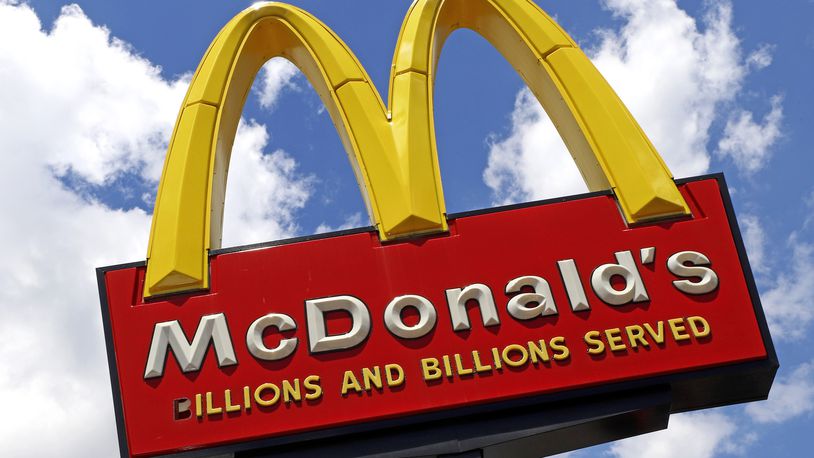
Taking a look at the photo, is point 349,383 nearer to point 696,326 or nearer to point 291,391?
point 291,391

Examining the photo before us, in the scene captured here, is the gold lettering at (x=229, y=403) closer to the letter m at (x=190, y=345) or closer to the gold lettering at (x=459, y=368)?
the letter m at (x=190, y=345)

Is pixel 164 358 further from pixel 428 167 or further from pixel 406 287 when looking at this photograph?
pixel 428 167

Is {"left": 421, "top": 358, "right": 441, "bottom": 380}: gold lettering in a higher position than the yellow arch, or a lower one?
lower

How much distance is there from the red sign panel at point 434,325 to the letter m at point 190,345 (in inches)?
0.5

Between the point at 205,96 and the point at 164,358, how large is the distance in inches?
114

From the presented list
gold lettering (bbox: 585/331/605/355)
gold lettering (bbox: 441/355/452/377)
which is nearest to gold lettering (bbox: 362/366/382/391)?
gold lettering (bbox: 441/355/452/377)

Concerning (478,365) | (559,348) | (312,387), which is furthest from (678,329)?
(312,387)

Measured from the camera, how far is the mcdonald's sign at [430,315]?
23.4 ft

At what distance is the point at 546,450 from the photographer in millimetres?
7344

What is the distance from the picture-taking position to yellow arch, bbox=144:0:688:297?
26.3 feet

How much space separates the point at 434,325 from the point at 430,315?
0.32 feet

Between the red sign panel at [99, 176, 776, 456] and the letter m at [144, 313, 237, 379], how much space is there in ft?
0.04

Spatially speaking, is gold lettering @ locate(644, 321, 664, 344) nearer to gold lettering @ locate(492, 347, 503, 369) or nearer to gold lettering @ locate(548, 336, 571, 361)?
gold lettering @ locate(548, 336, 571, 361)

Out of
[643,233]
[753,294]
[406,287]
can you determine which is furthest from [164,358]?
[753,294]
